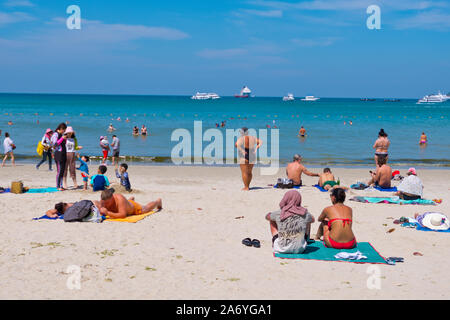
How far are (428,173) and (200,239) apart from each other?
48.4 feet

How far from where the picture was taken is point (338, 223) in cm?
782

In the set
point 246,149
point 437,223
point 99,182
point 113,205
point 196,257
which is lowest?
point 196,257

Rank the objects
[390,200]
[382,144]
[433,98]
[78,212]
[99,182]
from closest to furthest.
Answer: [78,212], [390,200], [99,182], [382,144], [433,98]

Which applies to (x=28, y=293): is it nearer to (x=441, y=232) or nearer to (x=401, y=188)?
(x=441, y=232)

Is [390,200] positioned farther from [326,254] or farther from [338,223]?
[326,254]

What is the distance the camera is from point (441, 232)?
9375 mm

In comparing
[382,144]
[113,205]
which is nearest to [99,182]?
[113,205]

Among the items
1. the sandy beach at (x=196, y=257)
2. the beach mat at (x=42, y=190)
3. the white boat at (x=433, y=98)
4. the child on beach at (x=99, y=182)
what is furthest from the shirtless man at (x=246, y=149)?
the white boat at (x=433, y=98)

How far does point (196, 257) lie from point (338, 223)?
2455 mm

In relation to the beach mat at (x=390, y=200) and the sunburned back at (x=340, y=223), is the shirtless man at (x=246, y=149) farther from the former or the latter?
the sunburned back at (x=340, y=223)

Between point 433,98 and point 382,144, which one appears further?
point 433,98

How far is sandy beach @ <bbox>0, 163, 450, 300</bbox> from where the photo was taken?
6.21 metres

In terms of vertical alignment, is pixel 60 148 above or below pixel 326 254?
above
